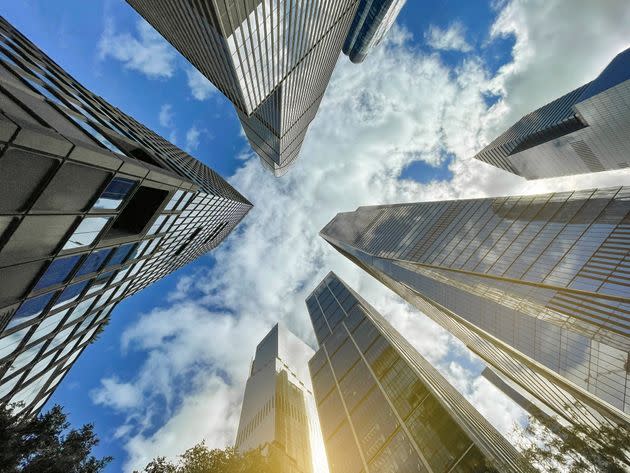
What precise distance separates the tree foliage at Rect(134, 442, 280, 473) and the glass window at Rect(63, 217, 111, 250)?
10.5 metres

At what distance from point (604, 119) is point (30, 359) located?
97012 millimetres

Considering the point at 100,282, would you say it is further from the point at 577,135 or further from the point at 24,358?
the point at 577,135

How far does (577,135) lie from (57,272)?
103476 mm

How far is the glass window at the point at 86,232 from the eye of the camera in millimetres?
10008

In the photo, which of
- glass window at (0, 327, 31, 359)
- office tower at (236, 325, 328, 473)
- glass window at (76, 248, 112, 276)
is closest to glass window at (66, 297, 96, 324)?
glass window at (76, 248, 112, 276)

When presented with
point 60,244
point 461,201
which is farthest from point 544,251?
point 60,244

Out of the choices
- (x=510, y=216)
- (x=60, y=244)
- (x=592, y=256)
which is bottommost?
(x=60, y=244)

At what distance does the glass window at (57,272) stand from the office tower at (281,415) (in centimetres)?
6643

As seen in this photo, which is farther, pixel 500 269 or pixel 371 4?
pixel 371 4

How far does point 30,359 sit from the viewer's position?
12.6m

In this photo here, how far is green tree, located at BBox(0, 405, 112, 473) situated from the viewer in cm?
869

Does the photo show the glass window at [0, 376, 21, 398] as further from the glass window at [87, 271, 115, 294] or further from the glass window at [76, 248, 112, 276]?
the glass window at [76, 248, 112, 276]

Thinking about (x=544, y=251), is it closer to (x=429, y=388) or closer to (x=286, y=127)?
(x=429, y=388)

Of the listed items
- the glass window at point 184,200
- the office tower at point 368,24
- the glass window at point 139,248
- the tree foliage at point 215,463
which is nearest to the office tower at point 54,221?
the glass window at point 139,248
